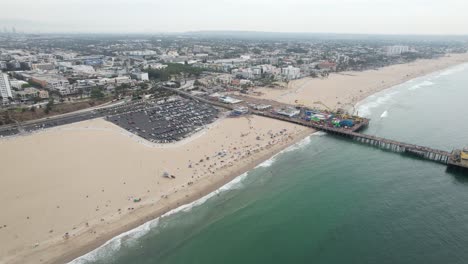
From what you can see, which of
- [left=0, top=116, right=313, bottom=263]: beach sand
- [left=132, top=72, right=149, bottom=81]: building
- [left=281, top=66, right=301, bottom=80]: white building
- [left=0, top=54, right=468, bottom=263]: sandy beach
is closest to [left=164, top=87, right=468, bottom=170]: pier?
[left=0, top=54, right=468, bottom=263]: sandy beach

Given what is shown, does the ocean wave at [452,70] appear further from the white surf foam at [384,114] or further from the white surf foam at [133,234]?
the white surf foam at [133,234]

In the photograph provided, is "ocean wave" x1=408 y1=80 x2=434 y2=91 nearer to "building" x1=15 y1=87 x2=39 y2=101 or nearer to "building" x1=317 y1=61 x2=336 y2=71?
"building" x1=317 y1=61 x2=336 y2=71

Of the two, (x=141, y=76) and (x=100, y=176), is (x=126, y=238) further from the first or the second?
(x=141, y=76)

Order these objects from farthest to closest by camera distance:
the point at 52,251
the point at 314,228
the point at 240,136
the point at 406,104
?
the point at 406,104
the point at 240,136
the point at 314,228
the point at 52,251

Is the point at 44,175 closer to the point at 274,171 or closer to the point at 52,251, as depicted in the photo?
the point at 52,251

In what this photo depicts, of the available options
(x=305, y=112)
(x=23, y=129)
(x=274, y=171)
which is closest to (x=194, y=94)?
(x=305, y=112)

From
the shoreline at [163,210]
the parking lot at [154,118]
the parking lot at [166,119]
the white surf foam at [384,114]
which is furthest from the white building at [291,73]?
the shoreline at [163,210]
